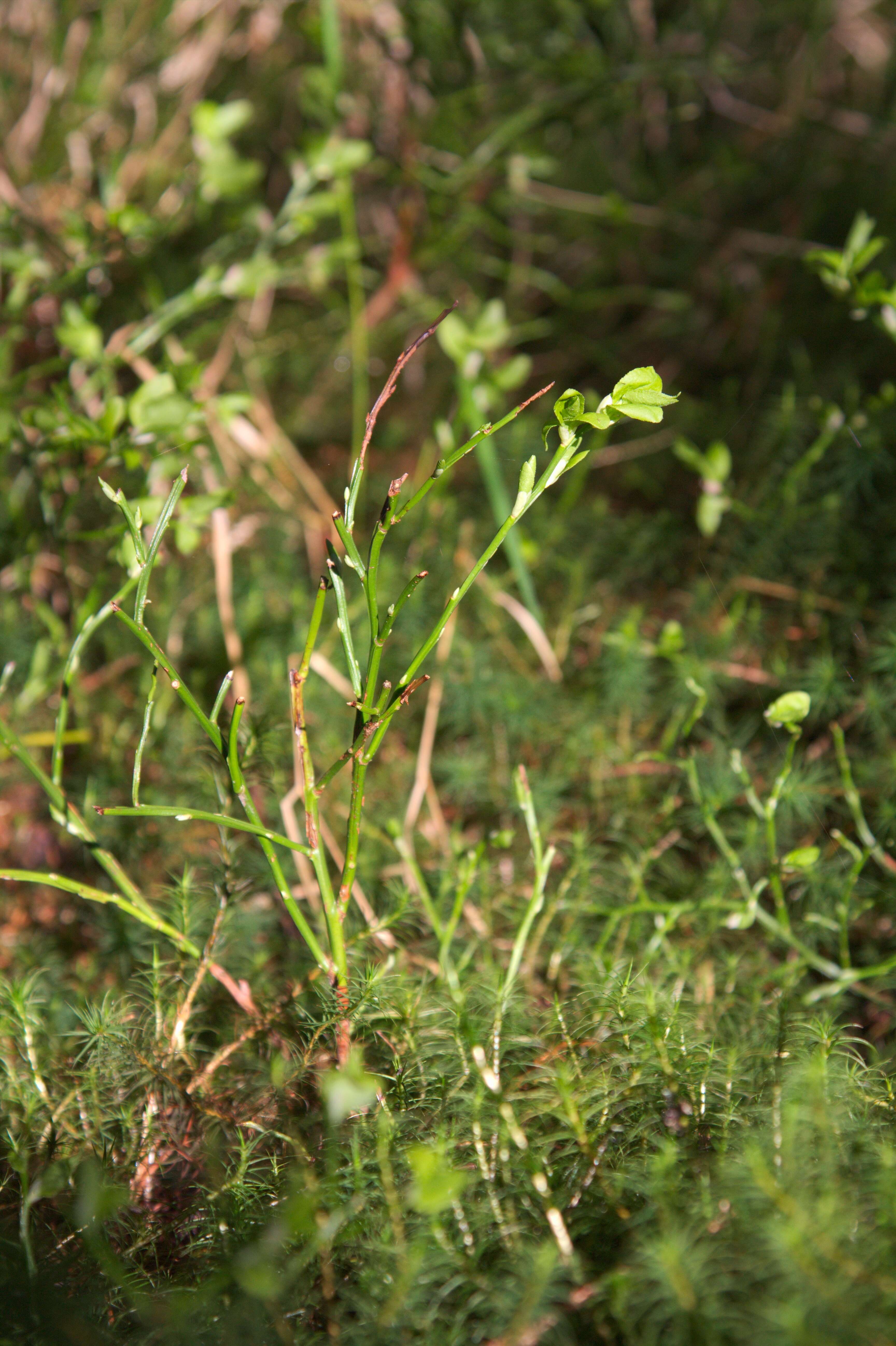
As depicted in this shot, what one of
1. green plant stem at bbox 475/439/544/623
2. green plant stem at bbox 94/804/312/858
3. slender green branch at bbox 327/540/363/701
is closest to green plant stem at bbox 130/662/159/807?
green plant stem at bbox 94/804/312/858

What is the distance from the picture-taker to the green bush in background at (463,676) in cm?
64

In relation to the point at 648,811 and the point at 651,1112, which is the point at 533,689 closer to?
the point at 648,811

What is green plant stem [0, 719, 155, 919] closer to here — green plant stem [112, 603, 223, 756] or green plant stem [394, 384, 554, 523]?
green plant stem [112, 603, 223, 756]

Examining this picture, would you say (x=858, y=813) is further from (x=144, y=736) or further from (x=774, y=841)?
(x=144, y=736)

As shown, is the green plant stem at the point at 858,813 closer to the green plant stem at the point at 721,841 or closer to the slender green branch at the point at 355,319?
the green plant stem at the point at 721,841

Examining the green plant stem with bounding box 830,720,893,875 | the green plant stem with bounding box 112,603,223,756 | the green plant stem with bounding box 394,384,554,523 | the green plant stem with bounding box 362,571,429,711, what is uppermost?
the green plant stem with bounding box 394,384,554,523

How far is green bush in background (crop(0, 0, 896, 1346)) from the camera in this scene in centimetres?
64

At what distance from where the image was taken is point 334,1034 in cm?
76

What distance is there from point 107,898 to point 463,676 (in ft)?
1.76

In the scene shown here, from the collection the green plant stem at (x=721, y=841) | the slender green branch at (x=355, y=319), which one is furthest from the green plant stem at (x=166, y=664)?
the slender green branch at (x=355, y=319)

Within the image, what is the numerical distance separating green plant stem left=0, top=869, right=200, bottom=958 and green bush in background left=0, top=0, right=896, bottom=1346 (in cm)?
4

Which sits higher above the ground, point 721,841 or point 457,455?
point 457,455

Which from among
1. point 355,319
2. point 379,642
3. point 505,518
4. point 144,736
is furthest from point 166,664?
point 355,319

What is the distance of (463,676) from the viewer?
3.68ft
